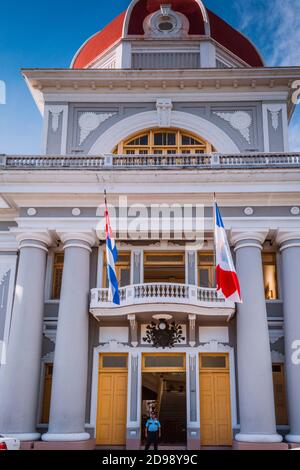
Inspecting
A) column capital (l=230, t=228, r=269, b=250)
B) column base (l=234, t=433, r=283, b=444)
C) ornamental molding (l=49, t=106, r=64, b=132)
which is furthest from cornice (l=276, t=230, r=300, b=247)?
ornamental molding (l=49, t=106, r=64, b=132)

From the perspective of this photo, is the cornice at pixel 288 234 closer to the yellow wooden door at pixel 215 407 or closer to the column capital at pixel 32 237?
the yellow wooden door at pixel 215 407

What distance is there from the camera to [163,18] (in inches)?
1136

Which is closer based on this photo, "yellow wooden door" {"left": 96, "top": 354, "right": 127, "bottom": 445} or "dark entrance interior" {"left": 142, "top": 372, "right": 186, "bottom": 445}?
"yellow wooden door" {"left": 96, "top": 354, "right": 127, "bottom": 445}

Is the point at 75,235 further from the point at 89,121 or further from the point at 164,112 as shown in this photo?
the point at 164,112

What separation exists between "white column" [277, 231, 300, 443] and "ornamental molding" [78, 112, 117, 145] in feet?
31.6

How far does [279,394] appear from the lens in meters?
22.0

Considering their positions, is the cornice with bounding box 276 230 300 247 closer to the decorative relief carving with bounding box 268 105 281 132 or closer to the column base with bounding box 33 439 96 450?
the decorative relief carving with bounding box 268 105 281 132

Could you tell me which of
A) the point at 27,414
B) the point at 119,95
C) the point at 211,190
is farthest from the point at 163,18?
the point at 27,414

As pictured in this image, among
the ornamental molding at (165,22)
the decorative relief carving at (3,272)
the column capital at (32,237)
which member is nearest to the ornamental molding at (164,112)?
the ornamental molding at (165,22)

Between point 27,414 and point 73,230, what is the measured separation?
6878 millimetres

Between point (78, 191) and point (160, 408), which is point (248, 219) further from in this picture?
point (160, 408)

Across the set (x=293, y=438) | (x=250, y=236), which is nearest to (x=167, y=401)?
(x=293, y=438)

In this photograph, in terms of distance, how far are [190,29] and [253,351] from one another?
16056mm

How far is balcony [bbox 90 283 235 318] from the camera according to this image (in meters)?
21.5
